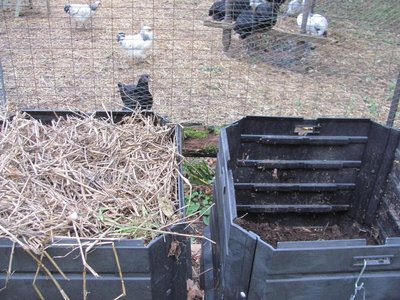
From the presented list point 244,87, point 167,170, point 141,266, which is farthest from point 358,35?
point 141,266

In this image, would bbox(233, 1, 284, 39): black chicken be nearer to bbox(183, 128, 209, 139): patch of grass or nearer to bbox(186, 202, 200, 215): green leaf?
bbox(183, 128, 209, 139): patch of grass

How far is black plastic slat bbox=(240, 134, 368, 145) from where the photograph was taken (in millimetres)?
2172

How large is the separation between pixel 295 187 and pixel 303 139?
0.82 feet

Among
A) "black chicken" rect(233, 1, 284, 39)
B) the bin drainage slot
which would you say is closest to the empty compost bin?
the bin drainage slot

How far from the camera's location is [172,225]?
4.83 ft

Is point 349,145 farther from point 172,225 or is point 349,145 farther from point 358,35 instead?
point 358,35

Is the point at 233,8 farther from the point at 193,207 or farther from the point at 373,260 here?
the point at 373,260

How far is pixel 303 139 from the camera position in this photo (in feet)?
7.23

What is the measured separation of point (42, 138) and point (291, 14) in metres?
6.07

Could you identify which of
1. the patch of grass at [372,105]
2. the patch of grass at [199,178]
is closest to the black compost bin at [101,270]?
the patch of grass at [199,178]

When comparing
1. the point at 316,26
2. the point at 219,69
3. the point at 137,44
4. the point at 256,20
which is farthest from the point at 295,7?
the point at 137,44

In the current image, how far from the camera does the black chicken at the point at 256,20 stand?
577cm

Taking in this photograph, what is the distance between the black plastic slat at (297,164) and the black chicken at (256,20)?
12.2 ft

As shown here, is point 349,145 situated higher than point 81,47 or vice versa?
point 349,145
